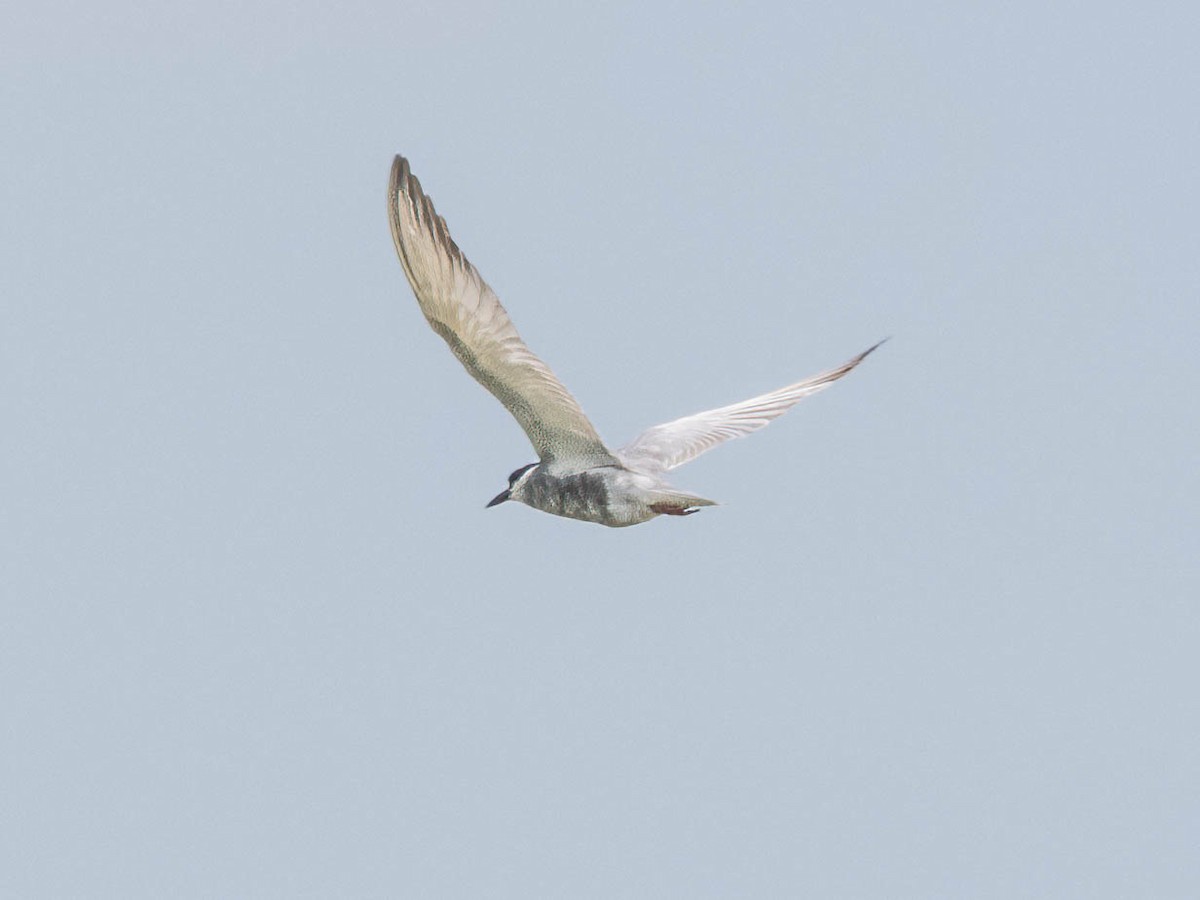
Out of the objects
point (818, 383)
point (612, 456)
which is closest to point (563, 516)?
point (612, 456)

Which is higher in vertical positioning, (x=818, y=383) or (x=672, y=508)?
(x=818, y=383)

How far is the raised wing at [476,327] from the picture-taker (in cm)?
1306

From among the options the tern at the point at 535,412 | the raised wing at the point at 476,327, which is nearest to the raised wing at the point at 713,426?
the tern at the point at 535,412

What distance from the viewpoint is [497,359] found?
555 inches

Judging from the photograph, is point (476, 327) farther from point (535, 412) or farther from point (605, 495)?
point (605, 495)

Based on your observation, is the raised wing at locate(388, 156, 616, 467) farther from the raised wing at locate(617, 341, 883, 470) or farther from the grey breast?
the raised wing at locate(617, 341, 883, 470)

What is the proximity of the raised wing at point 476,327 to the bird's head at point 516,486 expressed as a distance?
1.92ft

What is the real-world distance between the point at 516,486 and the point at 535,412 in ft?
4.55

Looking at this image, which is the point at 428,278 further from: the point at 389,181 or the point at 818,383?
the point at 818,383

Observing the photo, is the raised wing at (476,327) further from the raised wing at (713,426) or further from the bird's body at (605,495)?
the raised wing at (713,426)

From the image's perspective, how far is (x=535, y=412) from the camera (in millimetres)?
14969

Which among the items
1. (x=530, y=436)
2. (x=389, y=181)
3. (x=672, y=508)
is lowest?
(x=672, y=508)

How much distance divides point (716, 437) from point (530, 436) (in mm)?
3325

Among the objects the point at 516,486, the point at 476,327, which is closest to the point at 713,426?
the point at 516,486
